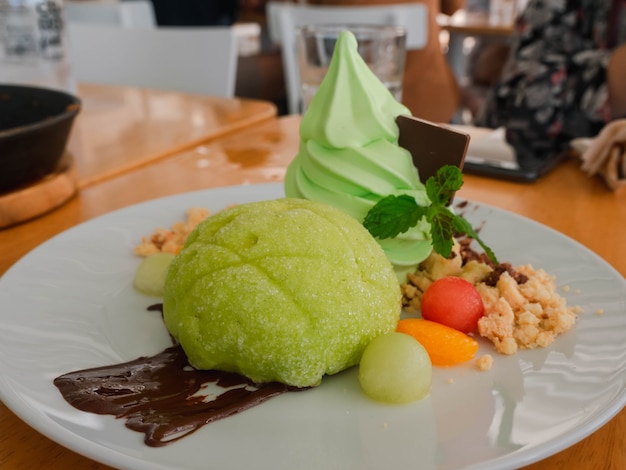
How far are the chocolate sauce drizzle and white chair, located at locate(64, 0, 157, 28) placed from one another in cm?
338

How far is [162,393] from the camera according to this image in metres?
0.69

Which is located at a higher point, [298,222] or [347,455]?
[298,222]

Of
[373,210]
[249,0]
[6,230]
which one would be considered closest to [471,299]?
[373,210]

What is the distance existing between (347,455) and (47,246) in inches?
25.1

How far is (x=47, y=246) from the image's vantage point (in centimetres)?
100

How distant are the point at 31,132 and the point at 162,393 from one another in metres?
0.66

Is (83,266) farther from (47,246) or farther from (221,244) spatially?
(221,244)

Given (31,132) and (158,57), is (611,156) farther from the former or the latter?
(158,57)

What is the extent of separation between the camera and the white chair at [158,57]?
2.42 m

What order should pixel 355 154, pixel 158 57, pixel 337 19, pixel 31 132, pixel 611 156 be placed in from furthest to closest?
pixel 337 19
pixel 158 57
pixel 611 156
pixel 31 132
pixel 355 154

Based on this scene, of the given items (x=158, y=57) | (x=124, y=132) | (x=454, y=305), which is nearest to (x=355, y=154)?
(x=454, y=305)

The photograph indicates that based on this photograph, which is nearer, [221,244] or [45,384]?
[45,384]

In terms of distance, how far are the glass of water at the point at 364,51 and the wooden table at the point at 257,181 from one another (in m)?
0.22

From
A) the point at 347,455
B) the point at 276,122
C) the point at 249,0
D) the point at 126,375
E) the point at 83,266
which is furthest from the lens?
the point at 249,0
